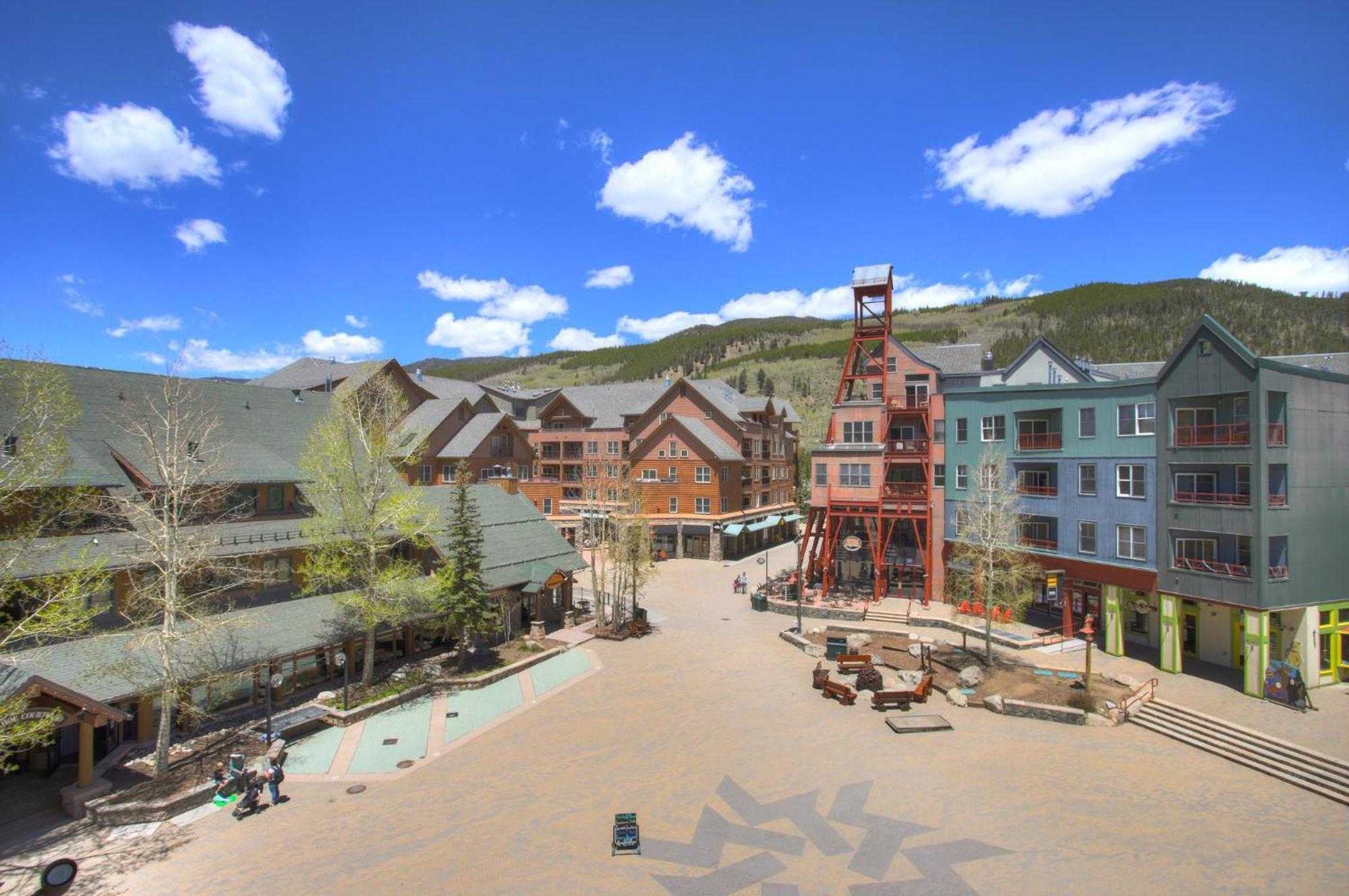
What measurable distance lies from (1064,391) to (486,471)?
4457cm

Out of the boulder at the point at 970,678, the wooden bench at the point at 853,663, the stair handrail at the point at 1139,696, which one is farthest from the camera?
the wooden bench at the point at 853,663

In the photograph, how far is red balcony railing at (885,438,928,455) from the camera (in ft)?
124

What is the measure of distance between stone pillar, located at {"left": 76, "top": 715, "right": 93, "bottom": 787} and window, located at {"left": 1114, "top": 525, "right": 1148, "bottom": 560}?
36944 millimetres

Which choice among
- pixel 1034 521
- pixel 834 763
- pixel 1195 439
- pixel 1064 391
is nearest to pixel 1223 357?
pixel 1195 439

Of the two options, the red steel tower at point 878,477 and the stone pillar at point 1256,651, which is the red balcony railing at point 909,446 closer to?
the red steel tower at point 878,477

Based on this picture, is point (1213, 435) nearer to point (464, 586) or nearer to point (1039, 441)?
point (1039, 441)

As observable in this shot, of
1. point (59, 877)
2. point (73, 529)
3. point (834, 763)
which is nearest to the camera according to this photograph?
point (59, 877)

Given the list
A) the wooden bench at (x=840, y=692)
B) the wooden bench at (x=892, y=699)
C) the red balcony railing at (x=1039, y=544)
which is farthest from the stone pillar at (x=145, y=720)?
the red balcony railing at (x=1039, y=544)

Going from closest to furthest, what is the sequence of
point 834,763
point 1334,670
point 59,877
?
point 59,877 < point 834,763 < point 1334,670

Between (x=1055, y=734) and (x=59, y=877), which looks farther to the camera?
(x=1055, y=734)

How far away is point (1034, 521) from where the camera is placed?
32906mm

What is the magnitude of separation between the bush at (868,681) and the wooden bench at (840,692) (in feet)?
1.65

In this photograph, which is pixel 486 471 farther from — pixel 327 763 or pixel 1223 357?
pixel 1223 357

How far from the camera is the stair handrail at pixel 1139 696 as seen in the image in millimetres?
22458
